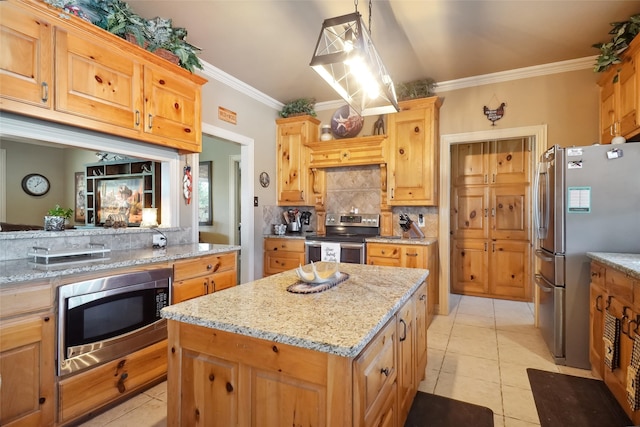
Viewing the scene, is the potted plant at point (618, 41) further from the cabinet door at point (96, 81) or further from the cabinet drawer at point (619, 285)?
the cabinet door at point (96, 81)

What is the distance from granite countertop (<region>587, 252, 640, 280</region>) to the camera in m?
1.70

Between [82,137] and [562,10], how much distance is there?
11.7 feet

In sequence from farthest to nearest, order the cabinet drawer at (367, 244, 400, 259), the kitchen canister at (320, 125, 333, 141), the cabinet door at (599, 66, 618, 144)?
the kitchen canister at (320, 125, 333, 141)
the cabinet drawer at (367, 244, 400, 259)
the cabinet door at (599, 66, 618, 144)

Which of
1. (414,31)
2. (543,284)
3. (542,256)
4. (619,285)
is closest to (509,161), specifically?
(542,256)

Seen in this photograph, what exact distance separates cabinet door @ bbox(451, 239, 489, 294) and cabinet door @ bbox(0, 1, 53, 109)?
187 inches

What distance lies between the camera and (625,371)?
1770 mm

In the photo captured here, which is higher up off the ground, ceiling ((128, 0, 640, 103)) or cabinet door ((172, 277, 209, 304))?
ceiling ((128, 0, 640, 103))

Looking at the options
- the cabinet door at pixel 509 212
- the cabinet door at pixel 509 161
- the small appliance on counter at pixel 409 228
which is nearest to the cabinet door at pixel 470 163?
the cabinet door at pixel 509 161

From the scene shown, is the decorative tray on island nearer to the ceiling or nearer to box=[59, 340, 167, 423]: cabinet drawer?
box=[59, 340, 167, 423]: cabinet drawer

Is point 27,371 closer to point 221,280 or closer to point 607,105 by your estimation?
point 221,280

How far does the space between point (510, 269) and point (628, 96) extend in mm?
2588

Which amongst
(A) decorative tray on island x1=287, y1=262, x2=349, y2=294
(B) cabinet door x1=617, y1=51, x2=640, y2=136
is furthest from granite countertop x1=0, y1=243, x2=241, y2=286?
(B) cabinet door x1=617, y1=51, x2=640, y2=136

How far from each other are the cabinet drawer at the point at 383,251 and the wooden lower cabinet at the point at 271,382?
2106 mm

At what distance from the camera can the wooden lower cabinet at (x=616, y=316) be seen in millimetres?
1714
